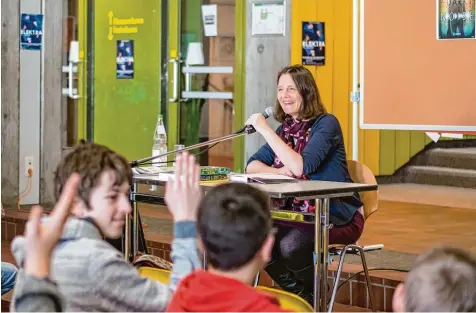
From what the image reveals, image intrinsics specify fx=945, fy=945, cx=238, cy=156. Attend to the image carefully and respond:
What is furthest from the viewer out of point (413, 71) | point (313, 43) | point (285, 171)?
point (313, 43)

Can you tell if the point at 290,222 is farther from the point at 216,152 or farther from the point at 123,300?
the point at 216,152

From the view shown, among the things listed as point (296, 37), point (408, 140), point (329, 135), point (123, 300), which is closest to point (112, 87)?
point (296, 37)

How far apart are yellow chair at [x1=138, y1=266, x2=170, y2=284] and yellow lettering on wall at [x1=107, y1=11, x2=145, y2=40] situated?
5.31 metres

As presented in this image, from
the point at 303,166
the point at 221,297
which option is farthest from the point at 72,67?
the point at 221,297

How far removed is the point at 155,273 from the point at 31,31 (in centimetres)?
492

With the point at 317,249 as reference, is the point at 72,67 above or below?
above

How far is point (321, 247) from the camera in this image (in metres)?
4.00

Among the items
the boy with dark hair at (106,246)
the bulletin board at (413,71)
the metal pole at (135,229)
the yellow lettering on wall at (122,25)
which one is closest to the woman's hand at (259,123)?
the metal pole at (135,229)

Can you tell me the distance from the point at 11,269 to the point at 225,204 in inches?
82.0

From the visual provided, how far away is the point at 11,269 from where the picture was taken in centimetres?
397

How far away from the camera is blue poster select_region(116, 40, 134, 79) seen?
8.66m

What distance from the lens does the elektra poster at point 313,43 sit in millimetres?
7883

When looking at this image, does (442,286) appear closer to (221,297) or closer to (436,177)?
(221,297)

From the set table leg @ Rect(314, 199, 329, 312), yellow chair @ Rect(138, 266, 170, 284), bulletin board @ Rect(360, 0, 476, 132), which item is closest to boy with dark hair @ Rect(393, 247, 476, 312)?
yellow chair @ Rect(138, 266, 170, 284)
